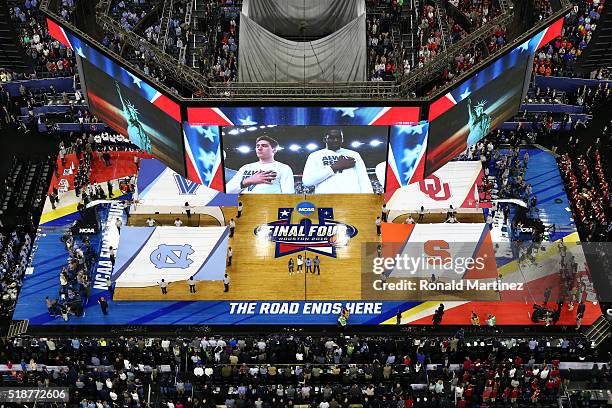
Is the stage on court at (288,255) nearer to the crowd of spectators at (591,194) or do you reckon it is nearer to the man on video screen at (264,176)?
the man on video screen at (264,176)

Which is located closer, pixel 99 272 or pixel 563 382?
pixel 563 382

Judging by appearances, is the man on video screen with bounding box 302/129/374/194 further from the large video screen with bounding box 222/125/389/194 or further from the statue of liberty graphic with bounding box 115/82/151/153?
the statue of liberty graphic with bounding box 115/82/151/153

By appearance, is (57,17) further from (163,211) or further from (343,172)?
(343,172)

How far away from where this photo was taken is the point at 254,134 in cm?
4481

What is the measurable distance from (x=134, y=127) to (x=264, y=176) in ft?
20.1

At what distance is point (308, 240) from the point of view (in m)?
46.6

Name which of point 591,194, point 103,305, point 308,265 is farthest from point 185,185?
point 591,194

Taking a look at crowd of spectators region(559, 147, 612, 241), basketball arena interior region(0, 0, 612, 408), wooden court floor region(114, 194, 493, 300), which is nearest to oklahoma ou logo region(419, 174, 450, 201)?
basketball arena interior region(0, 0, 612, 408)

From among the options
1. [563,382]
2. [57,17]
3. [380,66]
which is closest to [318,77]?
[380,66]

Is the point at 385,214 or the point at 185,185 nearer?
the point at 385,214

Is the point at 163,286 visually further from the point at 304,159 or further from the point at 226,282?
the point at 304,159

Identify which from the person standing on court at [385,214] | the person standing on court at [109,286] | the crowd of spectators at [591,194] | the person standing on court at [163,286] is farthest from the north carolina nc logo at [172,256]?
the crowd of spectators at [591,194]

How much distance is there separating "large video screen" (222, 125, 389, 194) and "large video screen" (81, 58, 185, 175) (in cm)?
230

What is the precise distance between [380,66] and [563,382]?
57.1ft
